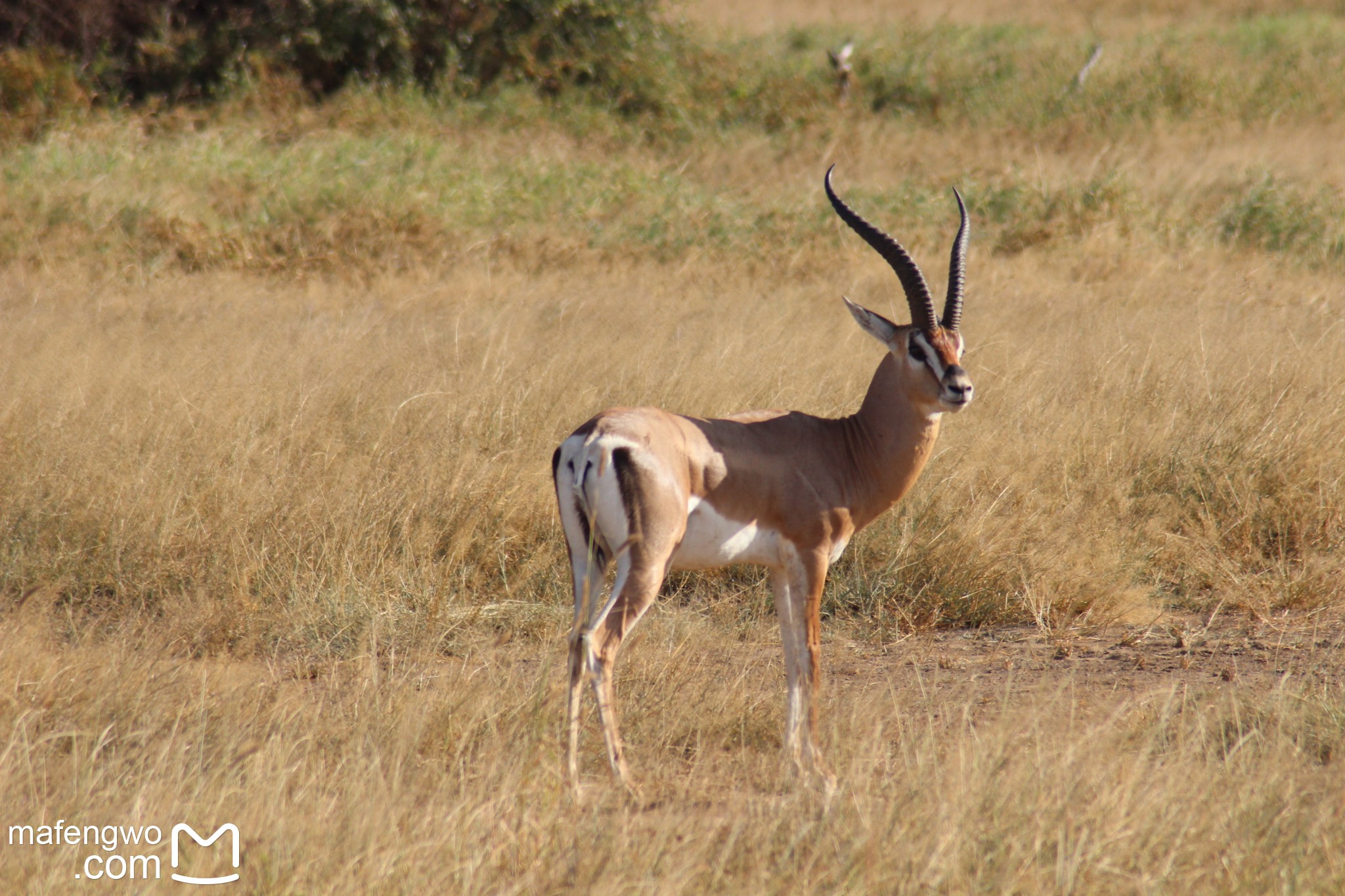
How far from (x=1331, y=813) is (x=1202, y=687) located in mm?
1572

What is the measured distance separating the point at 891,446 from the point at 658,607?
1546mm

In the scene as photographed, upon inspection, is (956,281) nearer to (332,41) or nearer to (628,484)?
(628,484)

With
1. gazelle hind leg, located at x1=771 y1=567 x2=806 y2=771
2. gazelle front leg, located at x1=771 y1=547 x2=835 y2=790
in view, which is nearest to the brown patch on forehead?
gazelle front leg, located at x1=771 y1=547 x2=835 y2=790

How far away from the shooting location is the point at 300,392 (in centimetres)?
693

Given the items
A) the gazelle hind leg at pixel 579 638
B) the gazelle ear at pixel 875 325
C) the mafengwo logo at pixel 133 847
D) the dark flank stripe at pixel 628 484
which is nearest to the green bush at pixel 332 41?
the gazelle ear at pixel 875 325

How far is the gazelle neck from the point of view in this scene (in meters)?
4.55

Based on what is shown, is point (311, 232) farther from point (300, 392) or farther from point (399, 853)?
point (399, 853)

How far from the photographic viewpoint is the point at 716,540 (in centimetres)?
412

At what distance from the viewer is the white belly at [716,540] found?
13.4ft

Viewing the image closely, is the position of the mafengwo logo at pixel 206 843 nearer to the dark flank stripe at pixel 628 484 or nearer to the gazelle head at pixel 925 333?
the dark flank stripe at pixel 628 484

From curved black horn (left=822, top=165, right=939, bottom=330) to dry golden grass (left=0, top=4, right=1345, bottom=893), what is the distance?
4.61 ft

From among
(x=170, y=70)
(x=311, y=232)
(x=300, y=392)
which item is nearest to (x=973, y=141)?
(x=311, y=232)

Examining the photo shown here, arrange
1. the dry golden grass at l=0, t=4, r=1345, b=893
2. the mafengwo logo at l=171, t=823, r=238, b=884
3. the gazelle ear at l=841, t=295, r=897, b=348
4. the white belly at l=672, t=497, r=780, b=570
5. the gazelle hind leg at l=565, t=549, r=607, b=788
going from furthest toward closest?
the gazelle ear at l=841, t=295, r=897, b=348
the white belly at l=672, t=497, r=780, b=570
the gazelle hind leg at l=565, t=549, r=607, b=788
the dry golden grass at l=0, t=4, r=1345, b=893
the mafengwo logo at l=171, t=823, r=238, b=884

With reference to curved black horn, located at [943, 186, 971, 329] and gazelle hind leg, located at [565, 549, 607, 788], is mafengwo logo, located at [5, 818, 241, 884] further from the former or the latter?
curved black horn, located at [943, 186, 971, 329]
